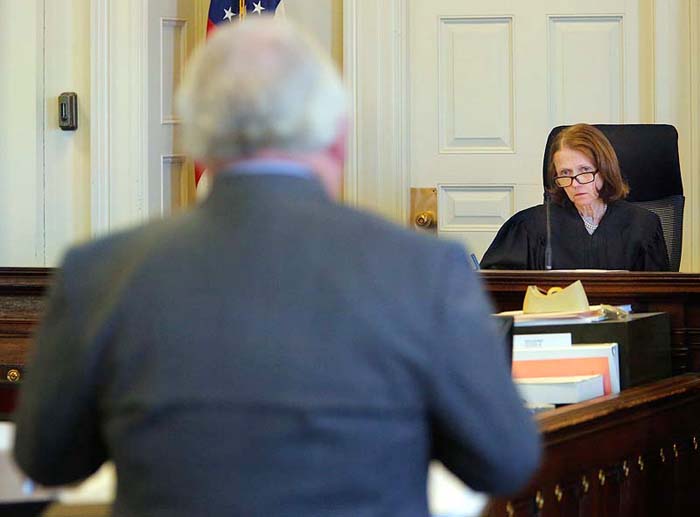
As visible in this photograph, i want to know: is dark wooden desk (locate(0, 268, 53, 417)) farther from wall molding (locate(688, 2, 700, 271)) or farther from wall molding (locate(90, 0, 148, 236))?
wall molding (locate(688, 2, 700, 271))

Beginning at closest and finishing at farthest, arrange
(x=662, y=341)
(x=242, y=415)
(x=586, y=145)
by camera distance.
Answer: (x=242, y=415)
(x=662, y=341)
(x=586, y=145)

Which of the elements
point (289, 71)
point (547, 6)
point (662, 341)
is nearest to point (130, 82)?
point (547, 6)

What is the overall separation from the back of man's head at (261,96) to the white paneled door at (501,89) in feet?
14.0

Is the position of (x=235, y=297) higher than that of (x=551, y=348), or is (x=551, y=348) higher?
(x=235, y=297)

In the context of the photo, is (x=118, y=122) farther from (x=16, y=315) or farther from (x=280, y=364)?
(x=280, y=364)

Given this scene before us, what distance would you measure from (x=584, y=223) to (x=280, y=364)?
3.38m

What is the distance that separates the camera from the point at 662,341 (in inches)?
118

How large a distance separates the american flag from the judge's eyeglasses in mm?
1579

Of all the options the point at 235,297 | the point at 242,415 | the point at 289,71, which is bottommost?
the point at 242,415

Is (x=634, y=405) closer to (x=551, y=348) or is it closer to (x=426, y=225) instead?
(x=551, y=348)

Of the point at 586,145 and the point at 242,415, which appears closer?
the point at 242,415

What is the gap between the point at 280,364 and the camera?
43.5 inches

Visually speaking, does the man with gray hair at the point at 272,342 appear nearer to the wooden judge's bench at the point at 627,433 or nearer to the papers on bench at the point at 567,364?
the wooden judge's bench at the point at 627,433

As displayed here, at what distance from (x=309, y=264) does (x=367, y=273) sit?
53 millimetres
